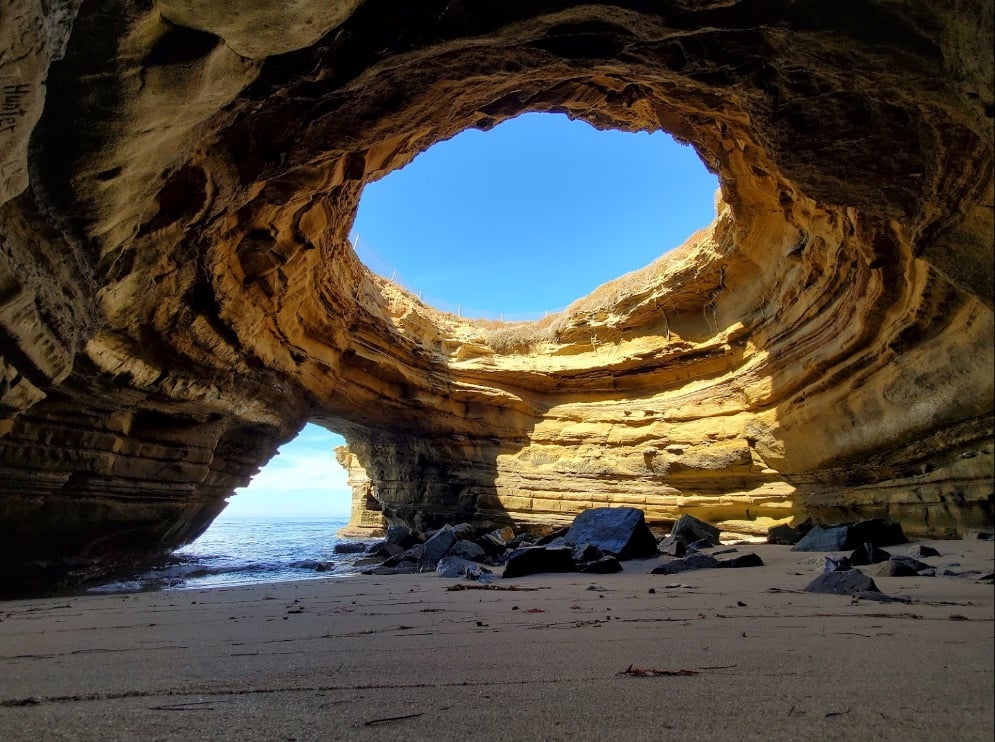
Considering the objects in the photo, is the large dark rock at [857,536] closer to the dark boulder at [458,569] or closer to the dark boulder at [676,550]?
the dark boulder at [676,550]

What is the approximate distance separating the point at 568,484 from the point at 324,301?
812 centimetres

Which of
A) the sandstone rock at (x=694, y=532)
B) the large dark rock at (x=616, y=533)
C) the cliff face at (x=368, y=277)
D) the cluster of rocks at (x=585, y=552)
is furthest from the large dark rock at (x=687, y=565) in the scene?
the sandstone rock at (x=694, y=532)

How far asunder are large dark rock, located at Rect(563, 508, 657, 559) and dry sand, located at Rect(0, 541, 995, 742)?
10.7 ft

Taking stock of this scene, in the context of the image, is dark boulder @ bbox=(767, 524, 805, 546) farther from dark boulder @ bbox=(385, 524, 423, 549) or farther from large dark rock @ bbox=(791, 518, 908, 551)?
dark boulder @ bbox=(385, 524, 423, 549)

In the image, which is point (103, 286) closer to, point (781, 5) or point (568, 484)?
point (781, 5)

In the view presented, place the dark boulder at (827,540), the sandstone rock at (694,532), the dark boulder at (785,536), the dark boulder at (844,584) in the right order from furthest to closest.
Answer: the sandstone rock at (694,532) → the dark boulder at (785,536) → the dark boulder at (827,540) → the dark boulder at (844,584)

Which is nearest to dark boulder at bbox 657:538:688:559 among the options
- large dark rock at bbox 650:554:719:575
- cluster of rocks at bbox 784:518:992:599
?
large dark rock at bbox 650:554:719:575

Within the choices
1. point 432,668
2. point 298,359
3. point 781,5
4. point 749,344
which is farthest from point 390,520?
point 781,5

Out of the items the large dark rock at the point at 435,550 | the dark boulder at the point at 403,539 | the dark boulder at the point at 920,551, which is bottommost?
the dark boulder at the point at 403,539

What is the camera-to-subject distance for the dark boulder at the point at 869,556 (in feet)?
5.90

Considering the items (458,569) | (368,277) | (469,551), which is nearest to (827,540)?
(458,569)

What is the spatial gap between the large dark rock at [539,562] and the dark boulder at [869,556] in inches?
152

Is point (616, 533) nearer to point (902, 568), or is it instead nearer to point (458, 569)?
point (458, 569)

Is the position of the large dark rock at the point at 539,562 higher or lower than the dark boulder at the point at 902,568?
lower
